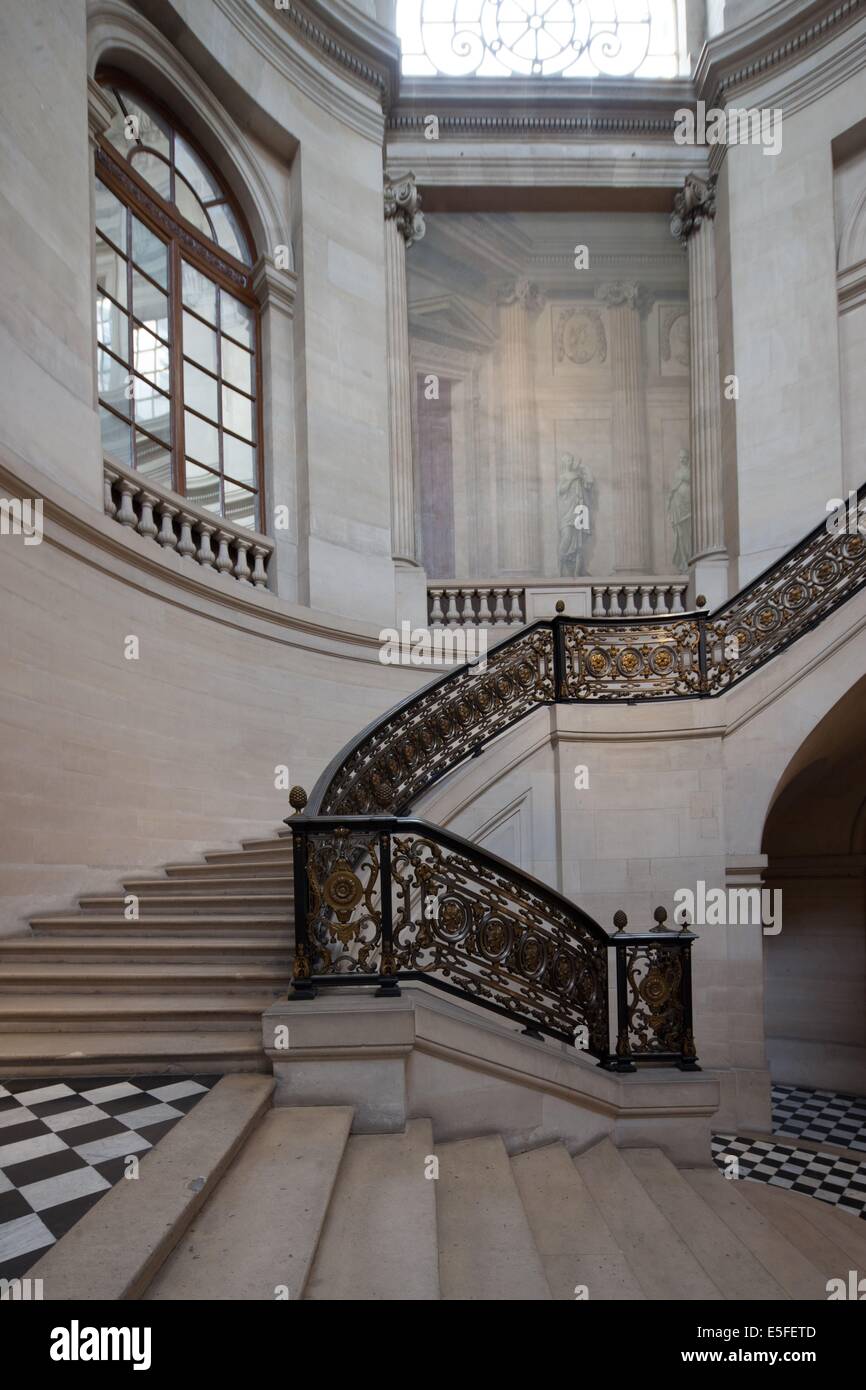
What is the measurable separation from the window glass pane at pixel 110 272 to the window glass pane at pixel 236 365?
1430 millimetres

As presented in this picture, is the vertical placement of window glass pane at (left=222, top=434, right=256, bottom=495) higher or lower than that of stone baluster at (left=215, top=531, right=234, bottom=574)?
higher

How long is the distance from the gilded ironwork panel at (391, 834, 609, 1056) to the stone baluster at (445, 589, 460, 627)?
5657mm

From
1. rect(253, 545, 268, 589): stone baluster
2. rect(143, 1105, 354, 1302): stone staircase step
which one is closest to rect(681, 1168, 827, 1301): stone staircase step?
rect(143, 1105, 354, 1302): stone staircase step

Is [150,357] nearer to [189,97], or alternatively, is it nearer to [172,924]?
[189,97]

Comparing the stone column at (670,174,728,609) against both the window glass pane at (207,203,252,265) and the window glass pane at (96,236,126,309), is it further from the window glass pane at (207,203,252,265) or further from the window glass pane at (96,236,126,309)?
the window glass pane at (96,236,126,309)

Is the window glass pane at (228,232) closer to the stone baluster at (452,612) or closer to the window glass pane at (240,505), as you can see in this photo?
the window glass pane at (240,505)

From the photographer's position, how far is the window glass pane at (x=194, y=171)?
862 centimetres

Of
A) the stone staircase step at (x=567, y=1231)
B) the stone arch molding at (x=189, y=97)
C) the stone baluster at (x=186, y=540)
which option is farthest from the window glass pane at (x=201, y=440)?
the stone staircase step at (x=567, y=1231)

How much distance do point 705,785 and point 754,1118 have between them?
2499mm

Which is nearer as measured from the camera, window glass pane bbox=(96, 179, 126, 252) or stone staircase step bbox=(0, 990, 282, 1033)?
stone staircase step bbox=(0, 990, 282, 1033)

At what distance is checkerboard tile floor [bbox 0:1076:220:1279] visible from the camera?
2301 millimetres

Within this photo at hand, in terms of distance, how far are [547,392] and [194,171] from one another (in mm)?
5435

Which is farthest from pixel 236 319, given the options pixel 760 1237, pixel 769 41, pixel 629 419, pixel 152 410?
pixel 760 1237

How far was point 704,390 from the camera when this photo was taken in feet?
34.3
